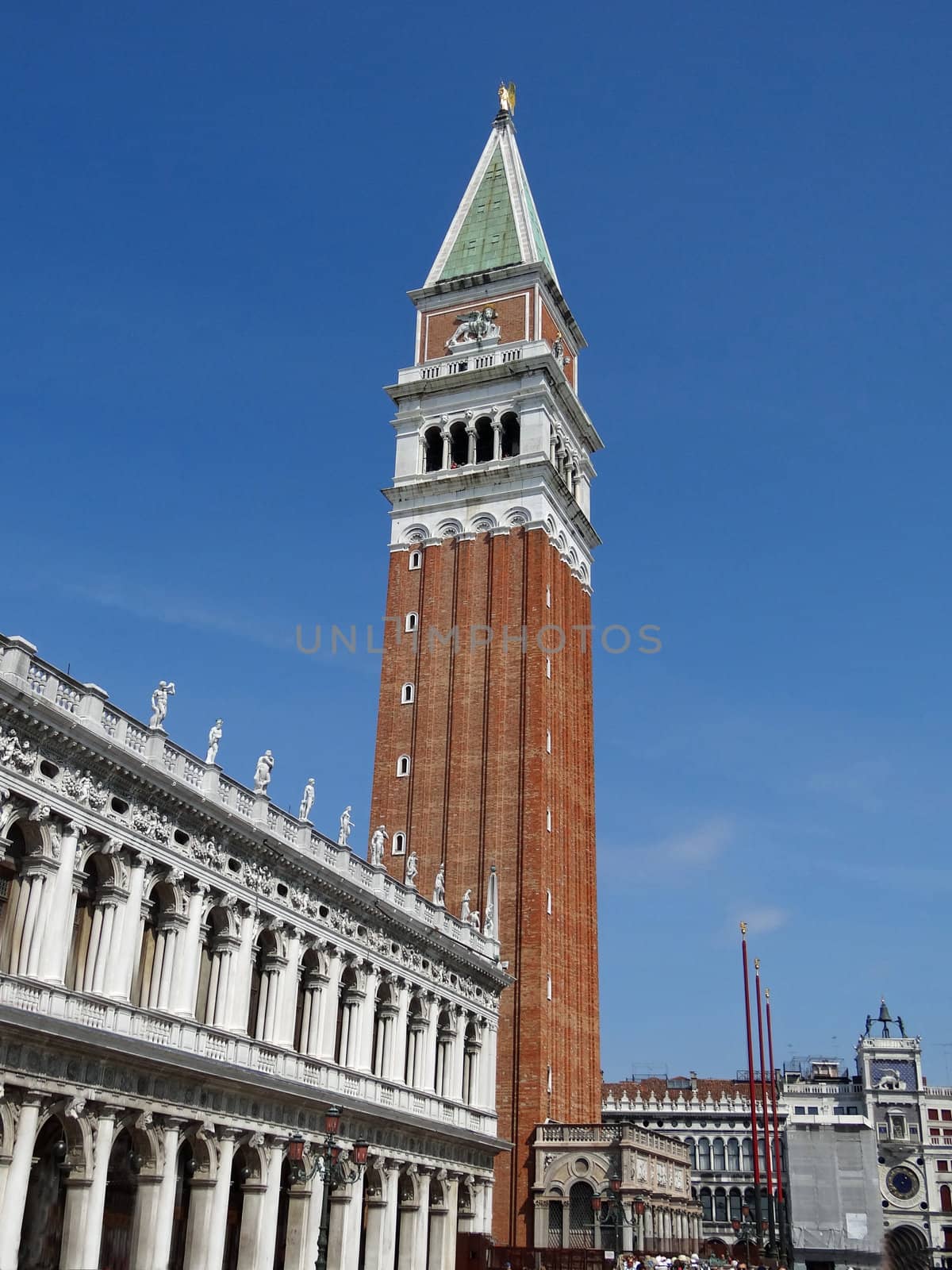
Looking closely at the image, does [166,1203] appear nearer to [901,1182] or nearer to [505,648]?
[505,648]

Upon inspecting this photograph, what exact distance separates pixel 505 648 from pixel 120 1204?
35.7 meters

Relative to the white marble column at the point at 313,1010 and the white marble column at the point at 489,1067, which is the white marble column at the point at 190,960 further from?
the white marble column at the point at 489,1067

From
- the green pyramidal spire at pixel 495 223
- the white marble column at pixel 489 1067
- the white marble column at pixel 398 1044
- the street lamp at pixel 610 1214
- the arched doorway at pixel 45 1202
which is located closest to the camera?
the arched doorway at pixel 45 1202

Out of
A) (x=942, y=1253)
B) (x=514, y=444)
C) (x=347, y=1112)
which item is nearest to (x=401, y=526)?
(x=514, y=444)

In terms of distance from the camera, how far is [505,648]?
61812 millimetres

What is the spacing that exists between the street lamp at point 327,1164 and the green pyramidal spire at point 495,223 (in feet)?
153

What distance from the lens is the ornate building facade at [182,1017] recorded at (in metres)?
25.9

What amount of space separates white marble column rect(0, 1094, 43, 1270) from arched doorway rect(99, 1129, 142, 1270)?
12.4ft

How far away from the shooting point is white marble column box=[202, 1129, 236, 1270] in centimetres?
2981

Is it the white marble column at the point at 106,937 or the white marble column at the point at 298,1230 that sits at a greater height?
the white marble column at the point at 106,937

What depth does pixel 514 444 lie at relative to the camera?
65.4 meters

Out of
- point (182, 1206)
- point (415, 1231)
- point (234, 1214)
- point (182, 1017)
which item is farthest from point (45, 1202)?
point (415, 1231)

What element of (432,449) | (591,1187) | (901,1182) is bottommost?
(591,1187)

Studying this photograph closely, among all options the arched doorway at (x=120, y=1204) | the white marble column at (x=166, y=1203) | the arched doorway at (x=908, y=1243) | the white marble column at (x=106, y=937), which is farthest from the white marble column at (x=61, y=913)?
the arched doorway at (x=908, y=1243)
